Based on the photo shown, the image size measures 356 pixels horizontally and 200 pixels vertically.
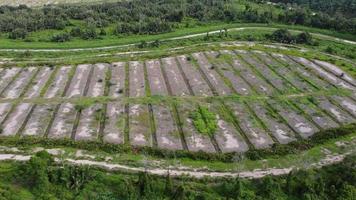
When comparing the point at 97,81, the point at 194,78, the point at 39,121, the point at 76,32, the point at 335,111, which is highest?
the point at 76,32

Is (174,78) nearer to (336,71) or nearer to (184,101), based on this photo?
(184,101)

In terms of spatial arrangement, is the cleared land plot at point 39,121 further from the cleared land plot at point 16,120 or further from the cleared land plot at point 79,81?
the cleared land plot at point 79,81

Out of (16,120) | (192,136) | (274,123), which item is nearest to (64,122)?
(16,120)

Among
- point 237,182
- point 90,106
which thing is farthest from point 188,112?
point 237,182

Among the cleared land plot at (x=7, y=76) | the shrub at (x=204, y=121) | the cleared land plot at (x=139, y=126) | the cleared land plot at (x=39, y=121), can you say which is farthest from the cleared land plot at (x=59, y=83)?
the shrub at (x=204, y=121)

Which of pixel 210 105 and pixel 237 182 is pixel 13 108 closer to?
pixel 210 105
